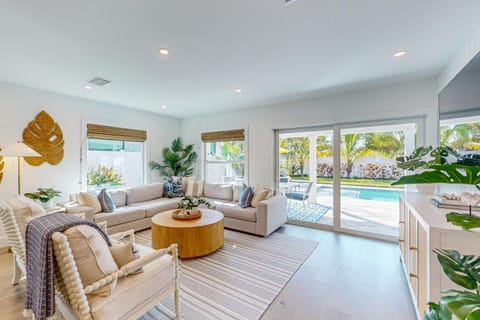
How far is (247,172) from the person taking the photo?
4.92 metres

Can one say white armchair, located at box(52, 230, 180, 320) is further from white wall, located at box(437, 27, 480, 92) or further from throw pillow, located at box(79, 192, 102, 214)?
white wall, located at box(437, 27, 480, 92)

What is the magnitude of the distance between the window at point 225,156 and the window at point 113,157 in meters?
1.67

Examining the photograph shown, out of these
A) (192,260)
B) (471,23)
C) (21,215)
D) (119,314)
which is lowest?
(192,260)

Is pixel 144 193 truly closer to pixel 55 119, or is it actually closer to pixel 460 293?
pixel 55 119

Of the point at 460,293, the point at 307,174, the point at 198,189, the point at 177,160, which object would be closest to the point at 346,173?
the point at 307,174

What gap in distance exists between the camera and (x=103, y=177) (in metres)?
4.54

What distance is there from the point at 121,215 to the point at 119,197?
2.10ft

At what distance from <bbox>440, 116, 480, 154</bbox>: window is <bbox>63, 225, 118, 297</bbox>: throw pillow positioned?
2918mm

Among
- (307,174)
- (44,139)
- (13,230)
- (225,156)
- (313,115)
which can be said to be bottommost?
(13,230)

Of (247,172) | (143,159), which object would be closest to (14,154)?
(143,159)

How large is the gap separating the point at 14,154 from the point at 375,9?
448cm

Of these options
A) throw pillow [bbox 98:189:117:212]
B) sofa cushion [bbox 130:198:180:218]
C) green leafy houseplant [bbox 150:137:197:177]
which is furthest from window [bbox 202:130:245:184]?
throw pillow [bbox 98:189:117:212]

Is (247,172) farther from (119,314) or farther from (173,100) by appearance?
(119,314)

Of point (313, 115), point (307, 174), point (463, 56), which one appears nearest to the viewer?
point (463, 56)
